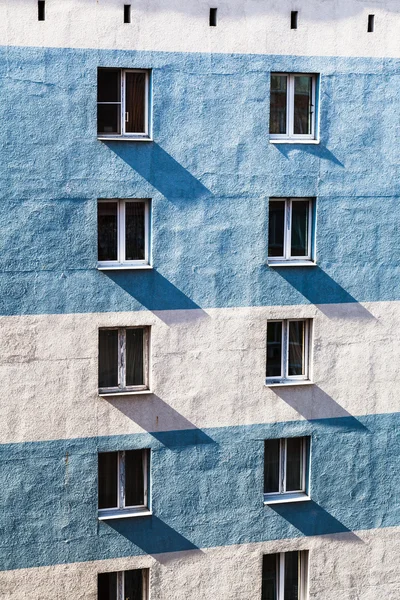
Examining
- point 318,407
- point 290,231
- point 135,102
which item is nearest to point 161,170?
point 135,102

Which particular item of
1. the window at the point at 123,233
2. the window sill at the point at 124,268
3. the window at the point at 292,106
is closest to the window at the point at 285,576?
the window sill at the point at 124,268

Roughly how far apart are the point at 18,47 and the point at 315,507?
13084mm

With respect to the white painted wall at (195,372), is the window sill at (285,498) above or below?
below

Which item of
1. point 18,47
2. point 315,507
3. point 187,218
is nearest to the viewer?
point 18,47

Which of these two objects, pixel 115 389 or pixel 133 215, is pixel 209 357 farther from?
pixel 133 215

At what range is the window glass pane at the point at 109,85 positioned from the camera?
21.6m

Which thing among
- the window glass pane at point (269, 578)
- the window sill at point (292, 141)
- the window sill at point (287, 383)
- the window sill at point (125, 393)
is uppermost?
the window sill at point (292, 141)

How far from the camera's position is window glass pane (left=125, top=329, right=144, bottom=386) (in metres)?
22.5

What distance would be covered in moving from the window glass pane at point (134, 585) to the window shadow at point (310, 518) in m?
3.64

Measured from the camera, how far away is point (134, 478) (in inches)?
902

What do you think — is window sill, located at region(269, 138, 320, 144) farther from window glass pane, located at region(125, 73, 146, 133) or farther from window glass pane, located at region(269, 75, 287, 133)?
window glass pane, located at region(125, 73, 146, 133)

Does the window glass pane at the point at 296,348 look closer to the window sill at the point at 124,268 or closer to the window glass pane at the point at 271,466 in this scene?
the window glass pane at the point at 271,466

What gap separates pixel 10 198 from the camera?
20891 millimetres

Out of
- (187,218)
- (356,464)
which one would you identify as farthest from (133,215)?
(356,464)
